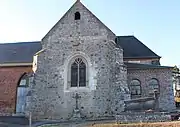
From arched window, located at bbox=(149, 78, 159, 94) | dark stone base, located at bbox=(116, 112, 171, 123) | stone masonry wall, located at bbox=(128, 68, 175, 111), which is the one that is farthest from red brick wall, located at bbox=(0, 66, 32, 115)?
dark stone base, located at bbox=(116, 112, 171, 123)

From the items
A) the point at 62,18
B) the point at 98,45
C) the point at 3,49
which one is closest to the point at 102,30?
the point at 98,45

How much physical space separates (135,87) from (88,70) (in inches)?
185

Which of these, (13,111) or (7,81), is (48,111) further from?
(7,81)

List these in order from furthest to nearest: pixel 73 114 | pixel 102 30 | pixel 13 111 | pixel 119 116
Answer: pixel 13 111, pixel 102 30, pixel 73 114, pixel 119 116

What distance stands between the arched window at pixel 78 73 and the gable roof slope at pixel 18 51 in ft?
21.6

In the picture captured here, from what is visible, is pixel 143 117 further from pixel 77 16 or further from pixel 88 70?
pixel 77 16

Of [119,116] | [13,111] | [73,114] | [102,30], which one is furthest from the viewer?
[13,111]

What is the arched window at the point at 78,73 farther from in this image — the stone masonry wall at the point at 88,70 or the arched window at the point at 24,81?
the arched window at the point at 24,81

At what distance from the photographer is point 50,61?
67.0ft

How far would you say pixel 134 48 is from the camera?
25.8 meters

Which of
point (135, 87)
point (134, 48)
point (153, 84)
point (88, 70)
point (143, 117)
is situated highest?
point (134, 48)

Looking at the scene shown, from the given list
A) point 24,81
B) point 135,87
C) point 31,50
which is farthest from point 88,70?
point 31,50

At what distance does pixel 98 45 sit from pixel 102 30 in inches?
51.5

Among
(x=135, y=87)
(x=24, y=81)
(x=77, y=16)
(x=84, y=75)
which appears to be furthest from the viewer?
(x=24, y=81)
